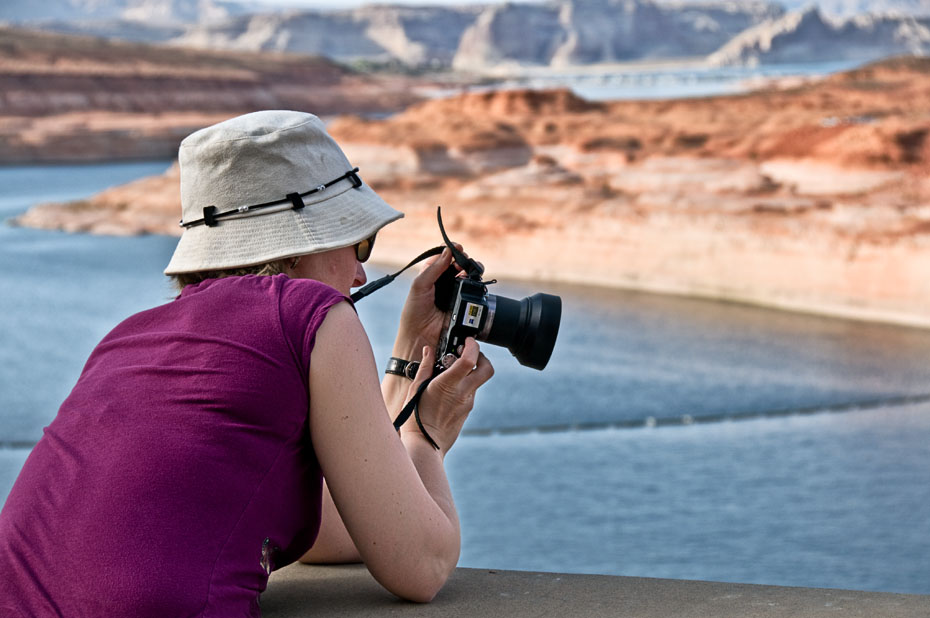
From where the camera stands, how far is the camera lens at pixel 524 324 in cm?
176

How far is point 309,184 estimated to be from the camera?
4.78 feet

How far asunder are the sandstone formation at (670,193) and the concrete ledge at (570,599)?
14.1m

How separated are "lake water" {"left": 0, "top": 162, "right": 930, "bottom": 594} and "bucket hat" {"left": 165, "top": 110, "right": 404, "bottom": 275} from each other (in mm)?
1854

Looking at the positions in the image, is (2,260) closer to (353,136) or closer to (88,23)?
(353,136)

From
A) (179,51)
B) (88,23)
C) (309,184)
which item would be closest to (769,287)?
(309,184)

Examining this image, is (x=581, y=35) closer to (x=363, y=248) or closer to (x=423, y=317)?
(x=423, y=317)

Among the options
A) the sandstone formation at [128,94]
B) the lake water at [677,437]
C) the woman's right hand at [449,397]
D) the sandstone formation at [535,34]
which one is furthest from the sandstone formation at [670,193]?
the sandstone formation at [535,34]

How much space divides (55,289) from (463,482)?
10.9 meters

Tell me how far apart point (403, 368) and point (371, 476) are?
0.38m

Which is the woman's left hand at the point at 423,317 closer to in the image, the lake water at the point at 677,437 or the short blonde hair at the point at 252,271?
the short blonde hair at the point at 252,271

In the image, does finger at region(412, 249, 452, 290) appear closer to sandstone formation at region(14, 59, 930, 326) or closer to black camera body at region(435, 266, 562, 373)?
black camera body at region(435, 266, 562, 373)

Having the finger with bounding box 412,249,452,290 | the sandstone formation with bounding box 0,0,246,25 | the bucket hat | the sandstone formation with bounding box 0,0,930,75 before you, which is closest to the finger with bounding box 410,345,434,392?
the finger with bounding box 412,249,452,290

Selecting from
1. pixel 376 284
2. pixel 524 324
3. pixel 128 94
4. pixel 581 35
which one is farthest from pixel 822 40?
pixel 376 284

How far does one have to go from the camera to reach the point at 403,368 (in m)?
1.70
